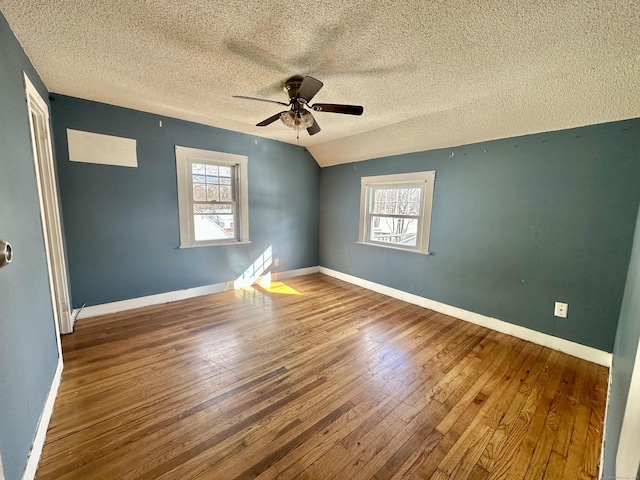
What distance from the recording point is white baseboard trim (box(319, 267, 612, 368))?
90.7 inches

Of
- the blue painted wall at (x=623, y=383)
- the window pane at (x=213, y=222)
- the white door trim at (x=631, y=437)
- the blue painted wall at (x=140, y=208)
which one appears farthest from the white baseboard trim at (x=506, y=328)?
the window pane at (x=213, y=222)

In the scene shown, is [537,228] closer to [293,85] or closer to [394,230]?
[394,230]

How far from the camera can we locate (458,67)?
6.00 ft

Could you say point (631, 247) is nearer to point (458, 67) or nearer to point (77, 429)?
point (458, 67)

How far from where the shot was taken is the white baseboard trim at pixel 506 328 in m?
2.30

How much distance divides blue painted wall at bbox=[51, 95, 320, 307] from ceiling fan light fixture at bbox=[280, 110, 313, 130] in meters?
1.85

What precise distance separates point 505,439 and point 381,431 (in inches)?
28.7

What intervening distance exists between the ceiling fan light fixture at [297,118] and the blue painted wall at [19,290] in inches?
63.3

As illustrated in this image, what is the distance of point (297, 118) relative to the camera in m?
2.14

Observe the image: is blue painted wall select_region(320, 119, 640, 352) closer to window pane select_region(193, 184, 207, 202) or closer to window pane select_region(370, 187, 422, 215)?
window pane select_region(370, 187, 422, 215)

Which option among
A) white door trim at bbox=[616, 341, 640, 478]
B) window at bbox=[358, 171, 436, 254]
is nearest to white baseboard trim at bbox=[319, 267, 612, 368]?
window at bbox=[358, 171, 436, 254]

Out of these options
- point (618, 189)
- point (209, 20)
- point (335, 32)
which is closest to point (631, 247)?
point (618, 189)

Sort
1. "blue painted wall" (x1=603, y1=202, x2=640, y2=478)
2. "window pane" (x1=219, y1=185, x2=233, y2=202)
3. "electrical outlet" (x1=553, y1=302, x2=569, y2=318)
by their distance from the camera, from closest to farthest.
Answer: "blue painted wall" (x1=603, y1=202, x2=640, y2=478), "electrical outlet" (x1=553, y1=302, x2=569, y2=318), "window pane" (x1=219, y1=185, x2=233, y2=202)

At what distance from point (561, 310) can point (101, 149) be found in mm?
5083
